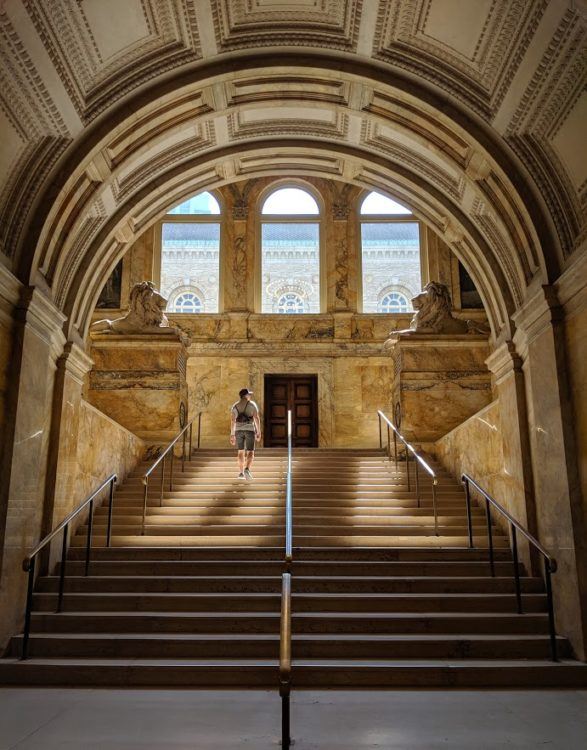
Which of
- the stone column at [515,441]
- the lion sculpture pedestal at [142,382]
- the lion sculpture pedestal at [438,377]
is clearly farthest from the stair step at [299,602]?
the lion sculpture pedestal at [438,377]

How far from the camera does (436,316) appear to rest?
1398 cm

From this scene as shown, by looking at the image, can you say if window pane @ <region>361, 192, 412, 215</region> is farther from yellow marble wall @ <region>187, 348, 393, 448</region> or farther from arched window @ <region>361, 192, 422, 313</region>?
yellow marble wall @ <region>187, 348, 393, 448</region>

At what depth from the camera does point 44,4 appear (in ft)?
19.2

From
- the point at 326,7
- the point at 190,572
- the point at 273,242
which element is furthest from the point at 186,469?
the point at 273,242

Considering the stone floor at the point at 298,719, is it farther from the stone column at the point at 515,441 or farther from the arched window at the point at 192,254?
the arched window at the point at 192,254

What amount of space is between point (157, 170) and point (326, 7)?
10.5ft

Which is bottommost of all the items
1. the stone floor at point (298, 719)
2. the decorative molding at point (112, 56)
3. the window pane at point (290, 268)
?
the stone floor at point (298, 719)

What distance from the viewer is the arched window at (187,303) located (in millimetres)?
19812

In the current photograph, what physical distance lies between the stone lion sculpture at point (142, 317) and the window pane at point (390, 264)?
24.6ft

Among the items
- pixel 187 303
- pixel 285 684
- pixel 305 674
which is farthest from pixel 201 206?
pixel 285 684

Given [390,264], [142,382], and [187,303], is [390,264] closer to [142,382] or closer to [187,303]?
[187,303]

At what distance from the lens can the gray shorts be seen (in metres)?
10.8

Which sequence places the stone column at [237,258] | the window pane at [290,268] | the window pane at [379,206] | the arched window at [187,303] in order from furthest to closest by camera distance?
the window pane at [379,206]
the window pane at [290,268]
the arched window at [187,303]
the stone column at [237,258]

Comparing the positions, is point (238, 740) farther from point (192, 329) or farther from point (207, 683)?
Answer: point (192, 329)
